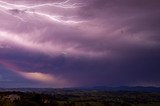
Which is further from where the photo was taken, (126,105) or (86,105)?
(126,105)

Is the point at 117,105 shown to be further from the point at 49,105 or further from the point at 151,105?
the point at 49,105

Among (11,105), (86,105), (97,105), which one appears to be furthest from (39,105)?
(97,105)

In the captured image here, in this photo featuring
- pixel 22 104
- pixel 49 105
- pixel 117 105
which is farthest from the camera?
pixel 117 105

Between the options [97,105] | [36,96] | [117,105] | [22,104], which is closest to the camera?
[22,104]

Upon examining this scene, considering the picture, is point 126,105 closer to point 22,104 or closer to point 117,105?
point 117,105

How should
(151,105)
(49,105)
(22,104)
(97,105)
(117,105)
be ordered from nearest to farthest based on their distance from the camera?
(22,104)
(49,105)
(97,105)
(117,105)
(151,105)

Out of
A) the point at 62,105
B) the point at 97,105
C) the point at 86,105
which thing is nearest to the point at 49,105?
the point at 62,105

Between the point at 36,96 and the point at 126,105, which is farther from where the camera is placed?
the point at 126,105

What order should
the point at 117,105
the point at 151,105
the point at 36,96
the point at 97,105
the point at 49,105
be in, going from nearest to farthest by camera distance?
the point at 49,105
the point at 36,96
the point at 97,105
the point at 117,105
the point at 151,105

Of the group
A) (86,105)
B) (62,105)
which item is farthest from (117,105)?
(62,105)
